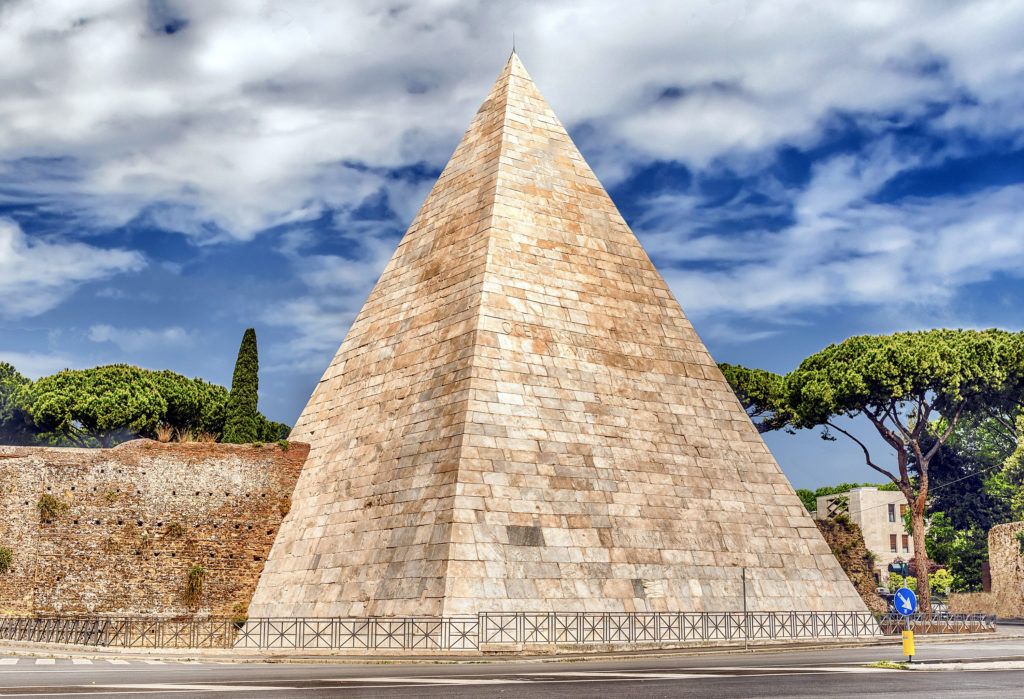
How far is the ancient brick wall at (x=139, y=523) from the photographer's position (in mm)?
23359

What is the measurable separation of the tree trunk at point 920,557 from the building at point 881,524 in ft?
91.4

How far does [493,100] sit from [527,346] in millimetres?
9846

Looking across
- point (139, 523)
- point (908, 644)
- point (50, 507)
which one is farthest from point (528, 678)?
point (50, 507)

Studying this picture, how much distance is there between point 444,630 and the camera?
57.9ft

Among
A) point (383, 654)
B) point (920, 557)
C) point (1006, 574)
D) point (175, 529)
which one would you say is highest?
point (175, 529)

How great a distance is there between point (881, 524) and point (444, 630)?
55443 mm

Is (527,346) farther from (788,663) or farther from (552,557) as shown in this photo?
(788,663)

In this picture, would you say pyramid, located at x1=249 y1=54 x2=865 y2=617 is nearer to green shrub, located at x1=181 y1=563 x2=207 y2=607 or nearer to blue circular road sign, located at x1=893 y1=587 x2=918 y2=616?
green shrub, located at x1=181 y1=563 x2=207 y2=607

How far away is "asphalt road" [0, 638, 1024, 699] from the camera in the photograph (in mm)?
10203

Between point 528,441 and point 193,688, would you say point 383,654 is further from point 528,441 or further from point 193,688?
point 193,688

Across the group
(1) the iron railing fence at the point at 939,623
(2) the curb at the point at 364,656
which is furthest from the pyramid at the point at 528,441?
(1) the iron railing fence at the point at 939,623

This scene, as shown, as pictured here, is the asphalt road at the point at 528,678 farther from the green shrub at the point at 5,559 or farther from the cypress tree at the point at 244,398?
the cypress tree at the point at 244,398

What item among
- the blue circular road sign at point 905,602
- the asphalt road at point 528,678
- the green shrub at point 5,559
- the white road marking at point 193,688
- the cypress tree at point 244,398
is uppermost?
the cypress tree at point 244,398

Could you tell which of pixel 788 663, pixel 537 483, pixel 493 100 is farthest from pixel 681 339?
pixel 788 663
